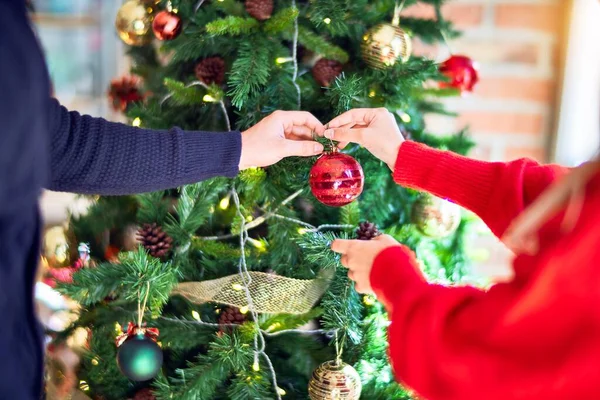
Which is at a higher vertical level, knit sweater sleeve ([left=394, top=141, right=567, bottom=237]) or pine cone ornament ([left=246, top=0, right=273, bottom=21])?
pine cone ornament ([left=246, top=0, right=273, bottom=21])

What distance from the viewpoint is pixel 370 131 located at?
0.76 meters

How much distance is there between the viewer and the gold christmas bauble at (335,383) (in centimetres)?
76

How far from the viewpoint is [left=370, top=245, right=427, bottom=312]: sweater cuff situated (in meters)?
0.56

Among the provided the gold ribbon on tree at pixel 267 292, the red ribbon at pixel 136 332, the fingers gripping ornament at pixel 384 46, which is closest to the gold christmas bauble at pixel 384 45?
the fingers gripping ornament at pixel 384 46

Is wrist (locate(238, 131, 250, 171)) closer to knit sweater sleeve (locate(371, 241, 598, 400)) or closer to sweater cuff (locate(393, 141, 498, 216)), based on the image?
sweater cuff (locate(393, 141, 498, 216))

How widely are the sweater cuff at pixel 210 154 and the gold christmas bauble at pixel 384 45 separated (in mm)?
235

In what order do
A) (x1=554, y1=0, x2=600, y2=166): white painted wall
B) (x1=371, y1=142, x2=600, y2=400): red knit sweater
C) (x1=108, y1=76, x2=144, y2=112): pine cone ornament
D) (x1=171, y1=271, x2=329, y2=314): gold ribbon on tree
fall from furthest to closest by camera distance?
1. (x1=554, y1=0, x2=600, y2=166): white painted wall
2. (x1=108, y1=76, x2=144, y2=112): pine cone ornament
3. (x1=171, y1=271, x2=329, y2=314): gold ribbon on tree
4. (x1=371, y1=142, x2=600, y2=400): red knit sweater

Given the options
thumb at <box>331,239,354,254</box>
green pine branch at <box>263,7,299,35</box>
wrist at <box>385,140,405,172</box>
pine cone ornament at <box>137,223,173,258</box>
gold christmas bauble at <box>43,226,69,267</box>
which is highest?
green pine branch at <box>263,7,299,35</box>

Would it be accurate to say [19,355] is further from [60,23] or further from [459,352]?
[60,23]

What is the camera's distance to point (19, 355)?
55 centimetres

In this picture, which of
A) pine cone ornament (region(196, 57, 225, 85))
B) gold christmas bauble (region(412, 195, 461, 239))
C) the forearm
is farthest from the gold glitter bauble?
the forearm

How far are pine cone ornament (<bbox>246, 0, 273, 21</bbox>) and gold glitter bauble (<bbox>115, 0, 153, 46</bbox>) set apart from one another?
0.23 metres

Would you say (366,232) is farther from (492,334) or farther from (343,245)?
(492,334)

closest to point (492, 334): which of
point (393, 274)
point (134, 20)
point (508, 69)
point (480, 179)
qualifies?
point (393, 274)
